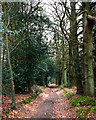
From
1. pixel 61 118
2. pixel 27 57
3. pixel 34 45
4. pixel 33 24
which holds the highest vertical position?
pixel 33 24

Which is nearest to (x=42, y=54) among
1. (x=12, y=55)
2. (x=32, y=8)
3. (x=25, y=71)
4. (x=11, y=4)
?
(x=25, y=71)

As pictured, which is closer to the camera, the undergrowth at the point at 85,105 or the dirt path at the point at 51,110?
the undergrowth at the point at 85,105

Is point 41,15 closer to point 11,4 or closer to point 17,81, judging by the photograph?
point 11,4

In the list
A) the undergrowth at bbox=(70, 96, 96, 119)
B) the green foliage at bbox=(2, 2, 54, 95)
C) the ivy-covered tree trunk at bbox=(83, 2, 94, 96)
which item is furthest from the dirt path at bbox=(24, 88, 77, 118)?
the green foliage at bbox=(2, 2, 54, 95)

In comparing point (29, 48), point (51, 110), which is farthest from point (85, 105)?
point (29, 48)

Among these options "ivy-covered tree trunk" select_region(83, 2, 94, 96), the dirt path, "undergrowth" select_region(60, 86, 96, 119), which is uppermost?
"ivy-covered tree trunk" select_region(83, 2, 94, 96)

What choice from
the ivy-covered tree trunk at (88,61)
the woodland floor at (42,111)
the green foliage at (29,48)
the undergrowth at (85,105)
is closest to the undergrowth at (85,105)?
the undergrowth at (85,105)

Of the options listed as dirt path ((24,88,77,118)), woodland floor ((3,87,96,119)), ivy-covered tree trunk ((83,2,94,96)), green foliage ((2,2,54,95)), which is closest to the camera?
woodland floor ((3,87,96,119))

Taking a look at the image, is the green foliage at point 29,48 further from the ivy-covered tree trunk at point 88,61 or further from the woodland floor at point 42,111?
the ivy-covered tree trunk at point 88,61

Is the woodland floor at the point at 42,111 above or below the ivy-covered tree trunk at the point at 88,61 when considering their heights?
below

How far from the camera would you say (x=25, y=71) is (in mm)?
10820

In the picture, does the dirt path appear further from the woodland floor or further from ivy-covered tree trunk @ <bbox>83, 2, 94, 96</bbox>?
ivy-covered tree trunk @ <bbox>83, 2, 94, 96</bbox>

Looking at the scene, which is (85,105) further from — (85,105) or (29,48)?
(29,48)

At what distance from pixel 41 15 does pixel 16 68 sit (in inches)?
194
